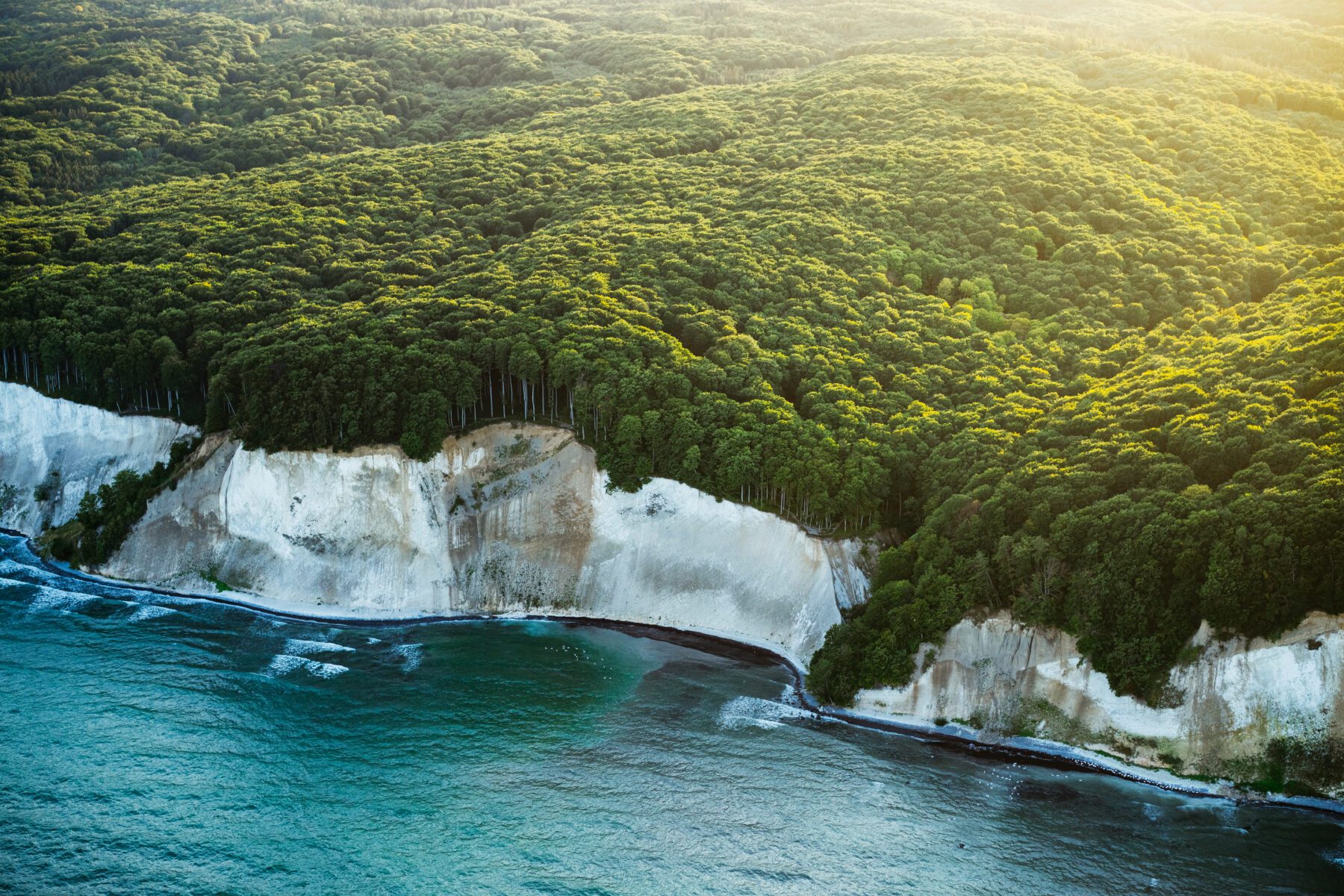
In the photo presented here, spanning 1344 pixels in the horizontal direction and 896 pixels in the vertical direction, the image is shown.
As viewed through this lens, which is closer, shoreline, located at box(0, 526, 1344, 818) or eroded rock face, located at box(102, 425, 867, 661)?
shoreline, located at box(0, 526, 1344, 818)

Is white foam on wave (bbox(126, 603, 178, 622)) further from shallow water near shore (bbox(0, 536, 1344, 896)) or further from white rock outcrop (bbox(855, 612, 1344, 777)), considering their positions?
white rock outcrop (bbox(855, 612, 1344, 777))

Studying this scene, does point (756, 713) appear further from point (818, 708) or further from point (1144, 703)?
point (1144, 703)

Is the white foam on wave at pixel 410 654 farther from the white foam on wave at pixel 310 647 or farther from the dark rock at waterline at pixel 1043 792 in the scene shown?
the dark rock at waterline at pixel 1043 792

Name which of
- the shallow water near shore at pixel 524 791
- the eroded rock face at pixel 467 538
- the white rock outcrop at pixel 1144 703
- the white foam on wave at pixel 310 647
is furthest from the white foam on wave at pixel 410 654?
the white rock outcrop at pixel 1144 703

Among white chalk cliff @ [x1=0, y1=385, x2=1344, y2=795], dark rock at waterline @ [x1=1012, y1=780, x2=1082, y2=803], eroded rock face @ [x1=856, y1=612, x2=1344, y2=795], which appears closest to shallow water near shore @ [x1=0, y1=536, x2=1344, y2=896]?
dark rock at waterline @ [x1=1012, y1=780, x2=1082, y2=803]

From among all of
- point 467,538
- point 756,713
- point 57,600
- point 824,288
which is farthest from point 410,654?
point 824,288

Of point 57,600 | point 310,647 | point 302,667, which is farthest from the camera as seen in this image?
point 57,600

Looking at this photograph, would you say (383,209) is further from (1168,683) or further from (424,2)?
(424,2)
